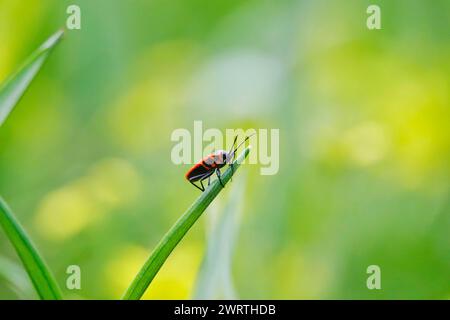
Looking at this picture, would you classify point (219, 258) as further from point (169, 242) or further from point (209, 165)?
point (169, 242)

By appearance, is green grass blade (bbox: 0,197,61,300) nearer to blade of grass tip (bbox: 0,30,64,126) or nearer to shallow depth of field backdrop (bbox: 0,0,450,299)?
blade of grass tip (bbox: 0,30,64,126)

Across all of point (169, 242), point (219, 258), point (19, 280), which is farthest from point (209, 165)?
point (19, 280)

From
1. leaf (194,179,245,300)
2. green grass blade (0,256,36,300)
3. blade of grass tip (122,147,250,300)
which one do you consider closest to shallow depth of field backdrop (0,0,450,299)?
green grass blade (0,256,36,300)

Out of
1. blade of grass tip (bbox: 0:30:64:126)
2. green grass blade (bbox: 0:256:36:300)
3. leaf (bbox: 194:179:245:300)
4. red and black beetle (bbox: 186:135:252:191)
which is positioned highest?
blade of grass tip (bbox: 0:30:64:126)

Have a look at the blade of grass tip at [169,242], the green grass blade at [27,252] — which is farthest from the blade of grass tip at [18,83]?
the blade of grass tip at [169,242]

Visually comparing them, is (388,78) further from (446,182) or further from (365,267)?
(365,267)
